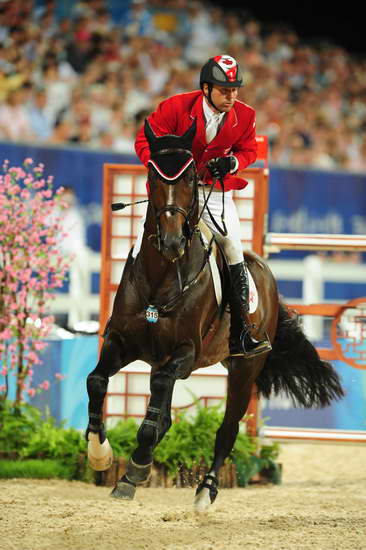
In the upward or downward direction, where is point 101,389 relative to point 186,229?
downward

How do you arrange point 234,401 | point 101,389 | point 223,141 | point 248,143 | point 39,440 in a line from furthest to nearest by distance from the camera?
1. point 39,440
2. point 234,401
3. point 248,143
4. point 223,141
5. point 101,389


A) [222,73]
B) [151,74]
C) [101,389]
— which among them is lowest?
[101,389]

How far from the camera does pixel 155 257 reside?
4.70 m

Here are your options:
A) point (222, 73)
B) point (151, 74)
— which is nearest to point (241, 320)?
point (222, 73)

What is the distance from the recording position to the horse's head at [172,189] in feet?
14.2

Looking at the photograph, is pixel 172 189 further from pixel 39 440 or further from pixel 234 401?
pixel 39 440

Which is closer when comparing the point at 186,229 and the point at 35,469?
the point at 186,229

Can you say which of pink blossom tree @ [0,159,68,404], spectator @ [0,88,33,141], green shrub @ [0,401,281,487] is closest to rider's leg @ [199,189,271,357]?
green shrub @ [0,401,281,487]

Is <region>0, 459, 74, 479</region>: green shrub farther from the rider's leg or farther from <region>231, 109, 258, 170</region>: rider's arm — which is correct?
<region>231, 109, 258, 170</region>: rider's arm

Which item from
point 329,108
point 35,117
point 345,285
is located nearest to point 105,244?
point 35,117

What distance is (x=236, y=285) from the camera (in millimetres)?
5289

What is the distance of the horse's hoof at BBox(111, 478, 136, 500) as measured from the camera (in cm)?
453

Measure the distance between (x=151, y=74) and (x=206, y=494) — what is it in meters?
9.71

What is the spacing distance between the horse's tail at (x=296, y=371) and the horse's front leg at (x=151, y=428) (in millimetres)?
1877
